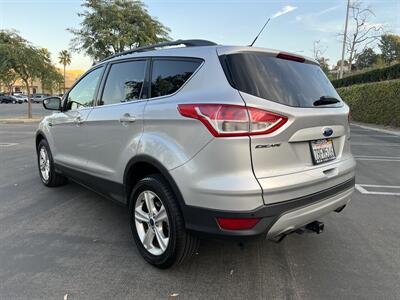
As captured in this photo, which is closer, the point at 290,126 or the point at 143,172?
the point at 290,126

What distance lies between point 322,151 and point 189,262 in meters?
1.51

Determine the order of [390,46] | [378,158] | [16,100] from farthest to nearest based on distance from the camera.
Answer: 1. [390,46]
2. [16,100]
3. [378,158]

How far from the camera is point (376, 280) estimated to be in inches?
115

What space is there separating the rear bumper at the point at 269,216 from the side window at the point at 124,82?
137 cm

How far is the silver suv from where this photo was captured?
2443mm

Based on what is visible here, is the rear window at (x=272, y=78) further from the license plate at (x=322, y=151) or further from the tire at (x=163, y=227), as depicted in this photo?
the tire at (x=163, y=227)

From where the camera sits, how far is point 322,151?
114 inches

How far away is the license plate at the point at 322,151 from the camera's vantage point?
280 centimetres

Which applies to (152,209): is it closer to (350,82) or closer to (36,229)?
(36,229)

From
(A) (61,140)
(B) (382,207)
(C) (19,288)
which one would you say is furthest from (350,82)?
(C) (19,288)

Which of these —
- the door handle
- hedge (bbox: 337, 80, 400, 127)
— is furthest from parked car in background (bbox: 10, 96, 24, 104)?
the door handle

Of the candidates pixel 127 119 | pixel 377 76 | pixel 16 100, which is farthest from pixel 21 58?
pixel 16 100

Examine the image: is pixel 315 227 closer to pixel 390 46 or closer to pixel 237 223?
pixel 237 223

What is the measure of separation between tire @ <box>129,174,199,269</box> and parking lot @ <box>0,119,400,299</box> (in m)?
0.15
